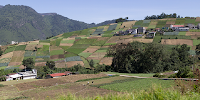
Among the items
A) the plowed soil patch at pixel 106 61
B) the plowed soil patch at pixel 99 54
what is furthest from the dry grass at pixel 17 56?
the plowed soil patch at pixel 106 61

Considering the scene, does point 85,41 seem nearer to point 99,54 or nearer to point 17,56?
point 99,54

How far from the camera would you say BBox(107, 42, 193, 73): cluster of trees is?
68.7m

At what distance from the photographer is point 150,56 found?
229 feet

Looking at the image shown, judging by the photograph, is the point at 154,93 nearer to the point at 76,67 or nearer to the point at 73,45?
the point at 76,67

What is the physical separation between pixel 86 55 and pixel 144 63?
144ft

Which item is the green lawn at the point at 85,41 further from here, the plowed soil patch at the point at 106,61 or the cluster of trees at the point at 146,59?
the cluster of trees at the point at 146,59

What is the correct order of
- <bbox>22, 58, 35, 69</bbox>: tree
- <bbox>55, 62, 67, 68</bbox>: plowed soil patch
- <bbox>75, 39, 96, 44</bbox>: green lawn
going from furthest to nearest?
<bbox>75, 39, 96, 44</bbox>: green lawn, <bbox>55, 62, 67, 68</bbox>: plowed soil patch, <bbox>22, 58, 35, 69</bbox>: tree

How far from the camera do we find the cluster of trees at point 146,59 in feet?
225

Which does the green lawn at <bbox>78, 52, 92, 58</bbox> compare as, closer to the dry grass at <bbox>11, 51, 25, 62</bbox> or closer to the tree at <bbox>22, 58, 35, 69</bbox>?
the tree at <bbox>22, 58, 35, 69</bbox>

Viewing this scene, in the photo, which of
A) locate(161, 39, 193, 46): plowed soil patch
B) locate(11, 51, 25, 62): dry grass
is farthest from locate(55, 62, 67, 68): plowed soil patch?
locate(161, 39, 193, 46): plowed soil patch

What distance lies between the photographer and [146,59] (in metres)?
70.1

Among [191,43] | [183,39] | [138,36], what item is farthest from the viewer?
[138,36]

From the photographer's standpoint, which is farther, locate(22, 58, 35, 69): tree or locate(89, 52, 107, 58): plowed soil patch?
locate(89, 52, 107, 58): plowed soil patch

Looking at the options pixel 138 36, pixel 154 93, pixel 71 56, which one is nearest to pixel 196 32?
pixel 138 36
